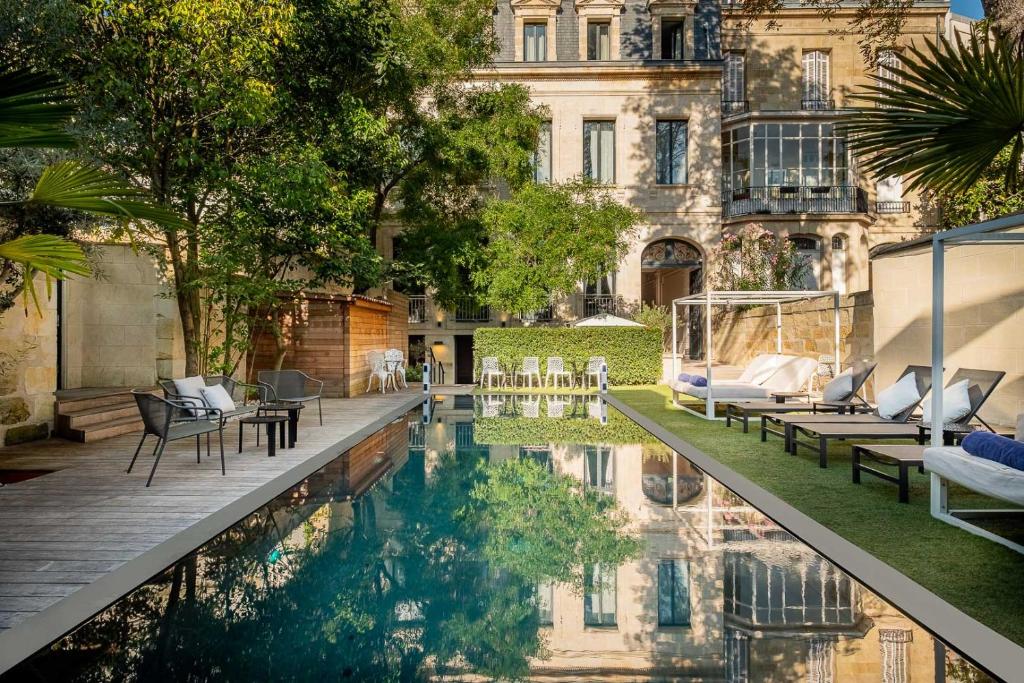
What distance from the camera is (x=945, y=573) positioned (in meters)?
3.71

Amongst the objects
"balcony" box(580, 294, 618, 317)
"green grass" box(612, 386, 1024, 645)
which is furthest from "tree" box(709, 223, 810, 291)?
"green grass" box(612, 386, 1024, 645)

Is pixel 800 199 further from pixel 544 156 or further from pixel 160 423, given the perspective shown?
pixel 160 423

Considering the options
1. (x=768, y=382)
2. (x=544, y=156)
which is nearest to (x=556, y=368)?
(x=768, y=382)

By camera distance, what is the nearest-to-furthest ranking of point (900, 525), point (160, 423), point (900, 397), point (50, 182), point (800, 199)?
1. point (50, 182)
2. point (900, 525)
3. point (160, 423)
4. point (900, 397)
5. point (800, 199)

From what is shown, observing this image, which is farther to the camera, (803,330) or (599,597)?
(803,330)

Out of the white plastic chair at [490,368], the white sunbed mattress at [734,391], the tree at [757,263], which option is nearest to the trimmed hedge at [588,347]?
the white plastic chair at [490,368]

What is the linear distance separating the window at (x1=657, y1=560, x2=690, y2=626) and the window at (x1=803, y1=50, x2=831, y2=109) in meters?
26.4

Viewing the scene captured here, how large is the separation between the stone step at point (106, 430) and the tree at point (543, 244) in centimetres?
1041

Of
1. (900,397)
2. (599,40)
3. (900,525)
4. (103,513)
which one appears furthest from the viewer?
(599,40)

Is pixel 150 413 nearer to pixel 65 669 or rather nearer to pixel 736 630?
pixel 65 669

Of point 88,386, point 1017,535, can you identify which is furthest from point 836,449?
point 88,386

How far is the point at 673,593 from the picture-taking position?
143 inches

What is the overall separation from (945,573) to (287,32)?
1019 cm

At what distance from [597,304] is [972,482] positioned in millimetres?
20011
